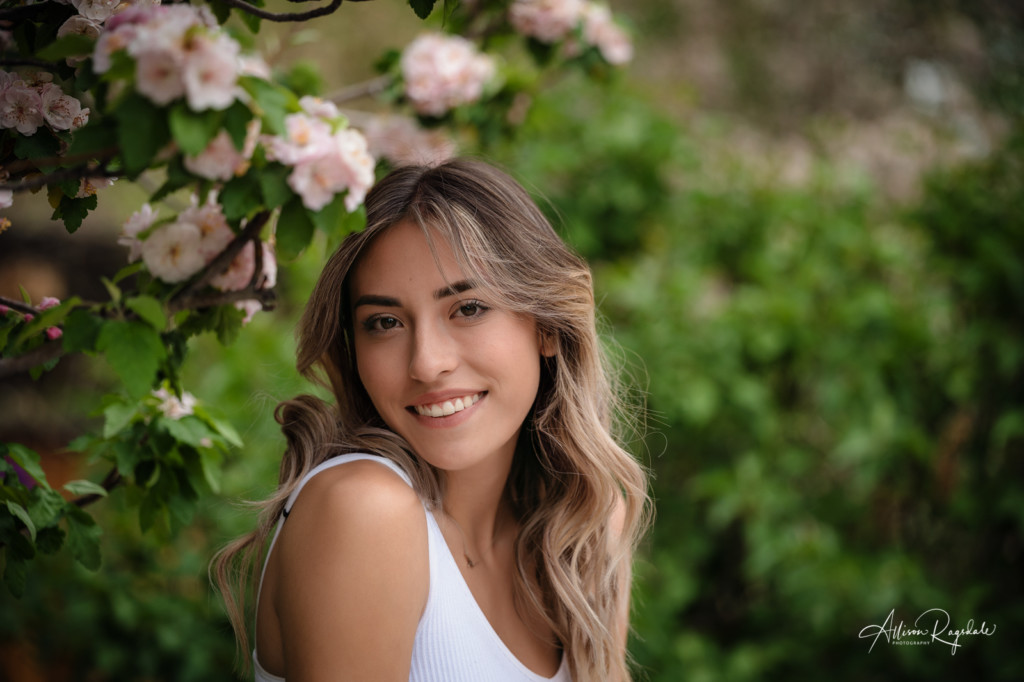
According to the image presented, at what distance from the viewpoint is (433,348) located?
1.55m

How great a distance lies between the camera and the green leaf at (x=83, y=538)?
1.43 meters

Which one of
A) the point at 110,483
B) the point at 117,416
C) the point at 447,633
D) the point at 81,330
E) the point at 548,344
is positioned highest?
the point at 81,330

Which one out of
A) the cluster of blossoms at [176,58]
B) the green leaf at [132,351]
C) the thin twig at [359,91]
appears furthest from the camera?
the thin twig at [359,91]

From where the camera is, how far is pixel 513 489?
6.91ft

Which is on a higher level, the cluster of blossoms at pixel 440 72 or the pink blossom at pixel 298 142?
the pink blossom at pixel 298 142

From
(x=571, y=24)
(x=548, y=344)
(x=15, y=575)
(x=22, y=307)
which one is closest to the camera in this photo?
(x=22, y=307)

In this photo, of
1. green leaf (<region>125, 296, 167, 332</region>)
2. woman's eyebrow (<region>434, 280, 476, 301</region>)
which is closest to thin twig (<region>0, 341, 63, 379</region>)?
green leaf (<region>125, 296, 167, 332</region>)

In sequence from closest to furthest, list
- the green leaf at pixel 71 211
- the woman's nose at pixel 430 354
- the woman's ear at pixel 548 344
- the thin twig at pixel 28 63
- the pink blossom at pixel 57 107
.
Result: 1. the thin twig at pixel 28 63
2. the pink blossom at pixel 57 107
3. the green leaf at pixel 71 211
4. the woman's nose at pixel 430 354
5. the woman's ear at pixel 548 344

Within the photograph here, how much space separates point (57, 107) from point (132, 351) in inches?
18.8

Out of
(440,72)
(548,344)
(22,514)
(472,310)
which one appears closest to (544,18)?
(440,72)

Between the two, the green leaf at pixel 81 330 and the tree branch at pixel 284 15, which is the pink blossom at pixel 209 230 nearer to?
the green leaf at pixel 81 330

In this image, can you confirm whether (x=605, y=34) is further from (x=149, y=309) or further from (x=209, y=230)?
(x=149, y=309)

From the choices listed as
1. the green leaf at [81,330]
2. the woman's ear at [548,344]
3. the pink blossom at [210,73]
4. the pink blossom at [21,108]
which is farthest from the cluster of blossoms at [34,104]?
the woman's ear at [548,344]

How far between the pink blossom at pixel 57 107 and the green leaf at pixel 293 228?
44 centimetres
